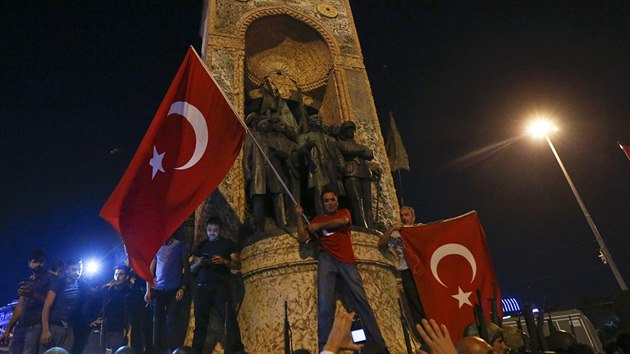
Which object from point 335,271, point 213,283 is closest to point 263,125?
point 213,283

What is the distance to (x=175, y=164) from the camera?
508 cm

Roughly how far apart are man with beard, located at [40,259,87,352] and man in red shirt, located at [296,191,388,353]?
3.18m

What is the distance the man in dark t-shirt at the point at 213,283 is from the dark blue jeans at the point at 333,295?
1.11 metres

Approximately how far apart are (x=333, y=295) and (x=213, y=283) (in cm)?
150

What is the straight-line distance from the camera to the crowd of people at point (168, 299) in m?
4.82

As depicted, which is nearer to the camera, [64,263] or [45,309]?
[45,309]

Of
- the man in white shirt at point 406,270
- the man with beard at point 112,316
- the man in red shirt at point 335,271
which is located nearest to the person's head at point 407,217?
the man in white shirt at point 406,270

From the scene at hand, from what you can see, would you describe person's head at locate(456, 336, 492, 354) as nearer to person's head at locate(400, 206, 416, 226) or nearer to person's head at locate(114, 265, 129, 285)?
person's head at locate(400, 206, 416, 226)

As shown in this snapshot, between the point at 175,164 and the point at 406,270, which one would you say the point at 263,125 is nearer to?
the point at 175,164

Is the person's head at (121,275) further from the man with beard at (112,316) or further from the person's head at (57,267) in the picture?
the person's head at (57,267)

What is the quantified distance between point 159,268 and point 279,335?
6.86ft

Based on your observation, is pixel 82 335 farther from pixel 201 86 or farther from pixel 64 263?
pixel 201 86

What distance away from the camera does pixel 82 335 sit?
5891mm

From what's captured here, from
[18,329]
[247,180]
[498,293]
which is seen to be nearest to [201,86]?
[247,180]
